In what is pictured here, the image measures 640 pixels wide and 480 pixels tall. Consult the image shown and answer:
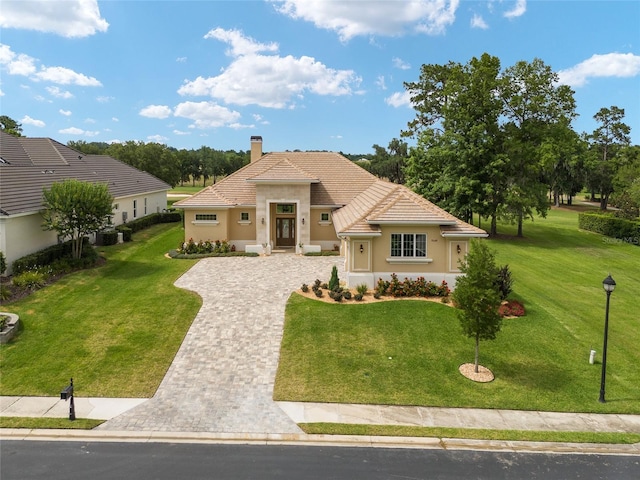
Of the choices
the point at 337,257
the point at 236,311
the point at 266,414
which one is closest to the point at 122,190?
the point at 337,257

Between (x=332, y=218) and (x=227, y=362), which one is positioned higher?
(x=332, y=218)

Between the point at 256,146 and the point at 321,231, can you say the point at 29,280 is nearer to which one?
the point at 321,231

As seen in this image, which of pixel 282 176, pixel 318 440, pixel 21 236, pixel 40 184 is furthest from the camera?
pixel 282 176

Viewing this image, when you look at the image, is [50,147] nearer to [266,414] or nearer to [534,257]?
[266,414]

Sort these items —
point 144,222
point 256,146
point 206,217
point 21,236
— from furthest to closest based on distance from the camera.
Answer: point 144,222 → point 256,146 → point 206,217 → point 21,236

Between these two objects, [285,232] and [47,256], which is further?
[285,232]

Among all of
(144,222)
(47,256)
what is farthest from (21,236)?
(144,222)

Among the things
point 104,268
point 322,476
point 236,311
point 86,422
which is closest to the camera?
point 322,476
